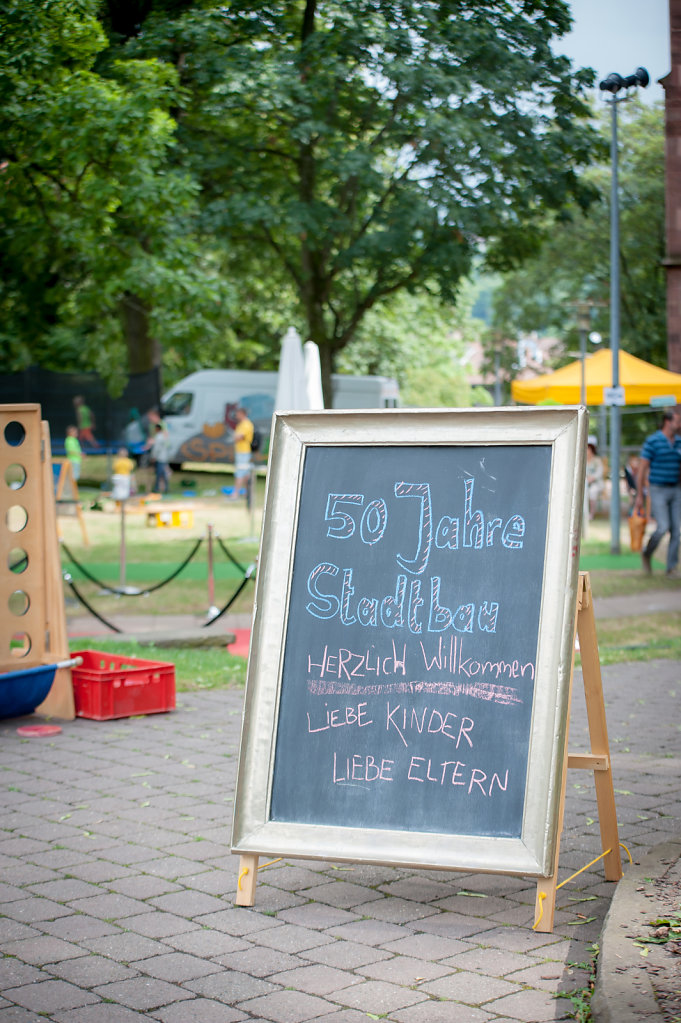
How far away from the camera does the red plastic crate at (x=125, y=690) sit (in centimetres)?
707

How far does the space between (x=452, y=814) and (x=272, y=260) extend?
748 inches

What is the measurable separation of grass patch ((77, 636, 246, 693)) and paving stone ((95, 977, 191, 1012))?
4.52m

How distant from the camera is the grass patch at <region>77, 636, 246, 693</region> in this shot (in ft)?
26.6

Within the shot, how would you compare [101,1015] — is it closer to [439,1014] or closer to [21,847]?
[439,1014]

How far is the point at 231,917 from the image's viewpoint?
4020mm

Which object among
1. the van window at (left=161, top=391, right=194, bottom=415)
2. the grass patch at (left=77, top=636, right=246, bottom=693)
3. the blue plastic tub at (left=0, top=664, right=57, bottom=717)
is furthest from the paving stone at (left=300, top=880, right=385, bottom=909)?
the van window at (left=161, top=391, right=194, bottom=415)

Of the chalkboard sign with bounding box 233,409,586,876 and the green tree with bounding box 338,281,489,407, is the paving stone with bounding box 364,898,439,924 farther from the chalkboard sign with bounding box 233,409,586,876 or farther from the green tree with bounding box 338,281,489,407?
the green tree with bounding box 338,281,489,407

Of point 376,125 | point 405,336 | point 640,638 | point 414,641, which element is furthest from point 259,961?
Result: point 405,336

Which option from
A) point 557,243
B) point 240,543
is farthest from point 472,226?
point 557,243

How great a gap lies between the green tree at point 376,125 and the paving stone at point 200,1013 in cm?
910

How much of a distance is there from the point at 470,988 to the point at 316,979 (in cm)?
46

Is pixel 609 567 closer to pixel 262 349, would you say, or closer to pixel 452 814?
pixel 452 814

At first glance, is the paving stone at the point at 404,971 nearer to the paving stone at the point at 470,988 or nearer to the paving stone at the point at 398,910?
Answer: the paving stone at the point at 470,988

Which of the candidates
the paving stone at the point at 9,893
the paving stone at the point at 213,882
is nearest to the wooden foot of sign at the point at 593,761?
the paving stone at the point at 213,882
